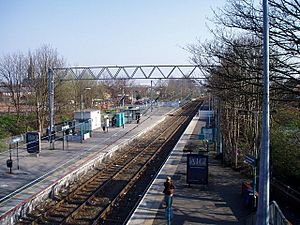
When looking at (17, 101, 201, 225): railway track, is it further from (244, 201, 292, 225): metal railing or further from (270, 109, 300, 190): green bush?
(270, 109, 300, 190): green bush

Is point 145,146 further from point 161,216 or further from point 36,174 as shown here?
point 161,216

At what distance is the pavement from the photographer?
51.8ft

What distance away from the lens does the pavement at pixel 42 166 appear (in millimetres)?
15791

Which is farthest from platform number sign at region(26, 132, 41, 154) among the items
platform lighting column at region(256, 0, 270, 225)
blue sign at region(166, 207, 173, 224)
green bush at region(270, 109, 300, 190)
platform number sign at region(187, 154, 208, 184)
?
platform lighting column at region(256, 0, 270, 225)

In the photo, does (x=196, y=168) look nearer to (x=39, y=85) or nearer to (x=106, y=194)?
(x=106, y=194)

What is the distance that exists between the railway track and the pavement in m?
0.82

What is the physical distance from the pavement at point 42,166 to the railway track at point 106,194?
32.2 inches

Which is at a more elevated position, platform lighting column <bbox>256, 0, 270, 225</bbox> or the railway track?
platform lighting column <bbox>256, 0, 270, 225</bbox>

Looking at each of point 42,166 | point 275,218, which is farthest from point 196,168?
point 42,166

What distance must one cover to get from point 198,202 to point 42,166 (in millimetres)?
10855

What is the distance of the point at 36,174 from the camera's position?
2002 cm

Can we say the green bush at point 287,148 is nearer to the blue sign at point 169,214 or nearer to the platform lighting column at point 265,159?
the blue sign at point 169,214

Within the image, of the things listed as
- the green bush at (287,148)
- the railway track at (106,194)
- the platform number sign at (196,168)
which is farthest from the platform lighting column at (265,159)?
the platform number sign at (196,168)

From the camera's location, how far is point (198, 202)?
48.9 ft
